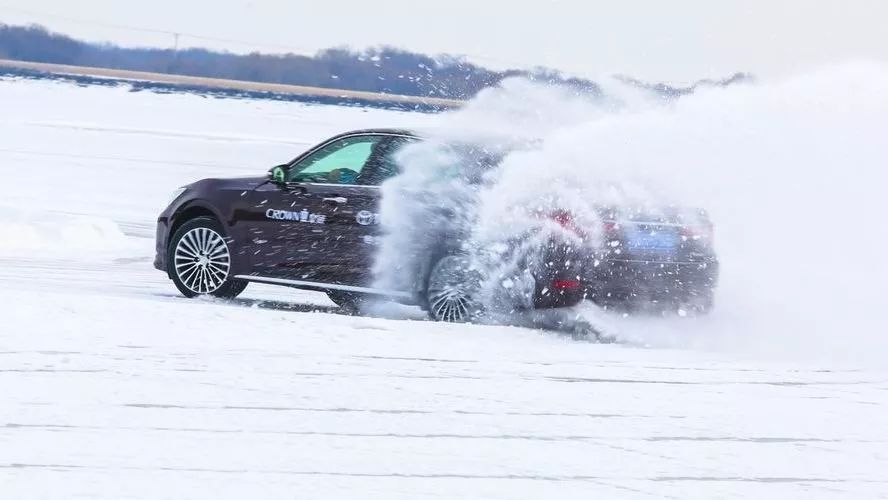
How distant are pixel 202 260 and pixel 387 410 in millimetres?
5243

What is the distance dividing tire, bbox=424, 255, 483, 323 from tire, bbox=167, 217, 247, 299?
2.01 m

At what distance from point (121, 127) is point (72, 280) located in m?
42.8

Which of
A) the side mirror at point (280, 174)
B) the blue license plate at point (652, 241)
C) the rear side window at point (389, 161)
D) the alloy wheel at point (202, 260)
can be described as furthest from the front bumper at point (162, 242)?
the blue license plate at point (652, 241)

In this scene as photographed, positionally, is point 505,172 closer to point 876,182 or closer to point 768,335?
point 768,335

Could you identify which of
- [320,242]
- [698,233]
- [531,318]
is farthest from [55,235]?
[698,233]

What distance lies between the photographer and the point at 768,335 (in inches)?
436

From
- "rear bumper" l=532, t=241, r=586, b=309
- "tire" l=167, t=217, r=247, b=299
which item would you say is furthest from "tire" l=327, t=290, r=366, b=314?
"rear bumper" l=532, t=241, r=586, b=309

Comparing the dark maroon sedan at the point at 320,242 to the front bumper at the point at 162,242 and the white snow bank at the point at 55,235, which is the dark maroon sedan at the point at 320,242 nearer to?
the front bumper at the point at 162,242

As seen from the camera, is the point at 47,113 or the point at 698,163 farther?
the point at 47,113

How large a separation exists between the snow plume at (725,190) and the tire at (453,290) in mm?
274

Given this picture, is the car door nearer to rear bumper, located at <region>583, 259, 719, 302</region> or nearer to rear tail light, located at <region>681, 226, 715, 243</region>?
rear bumper, located at <region>583, 259, 719, 302</region>

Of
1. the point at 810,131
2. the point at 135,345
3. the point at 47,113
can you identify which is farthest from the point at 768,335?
the point at 47,113

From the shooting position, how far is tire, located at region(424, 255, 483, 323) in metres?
10.7

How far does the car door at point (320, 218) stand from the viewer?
→ 11172mm
